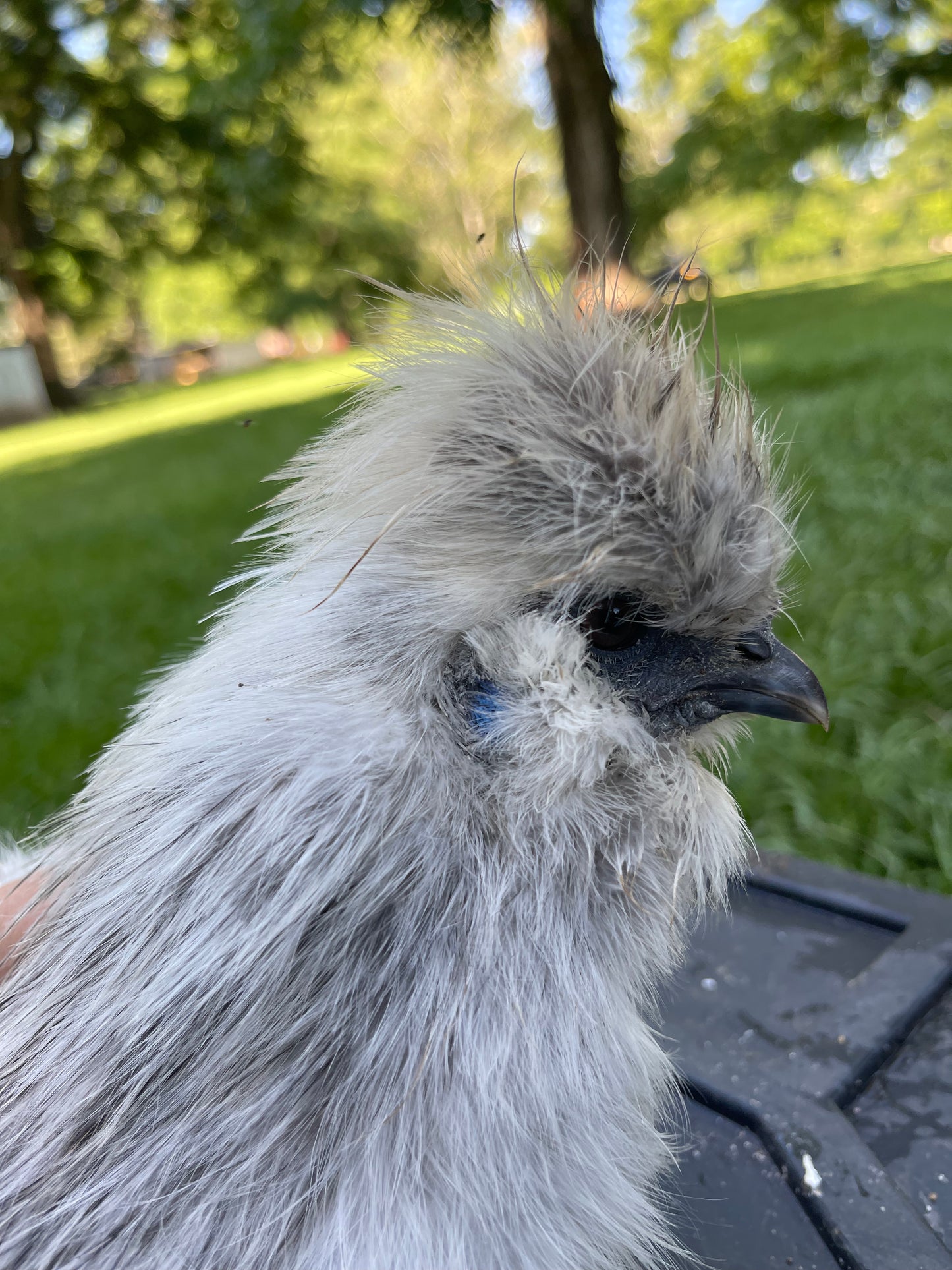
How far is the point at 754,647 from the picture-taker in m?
1.29

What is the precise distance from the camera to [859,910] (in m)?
1.99

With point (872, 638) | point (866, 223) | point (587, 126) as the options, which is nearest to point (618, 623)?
point (872, 638)

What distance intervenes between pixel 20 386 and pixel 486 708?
89.5ft

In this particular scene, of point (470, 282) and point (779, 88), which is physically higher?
point (779, 88)

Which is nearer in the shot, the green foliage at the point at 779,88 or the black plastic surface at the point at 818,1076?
the black plastic surface at the point at 818,1076

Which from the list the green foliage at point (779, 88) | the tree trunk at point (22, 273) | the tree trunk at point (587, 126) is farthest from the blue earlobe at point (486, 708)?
the tree trunk at point (22, 273)

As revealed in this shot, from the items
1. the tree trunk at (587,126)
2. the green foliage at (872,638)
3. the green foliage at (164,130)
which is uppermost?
the green foliage at (164,130)

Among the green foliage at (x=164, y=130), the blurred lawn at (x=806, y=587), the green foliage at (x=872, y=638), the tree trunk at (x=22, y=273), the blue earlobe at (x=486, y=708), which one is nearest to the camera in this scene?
the blue earlobe at (x=486, y=708)

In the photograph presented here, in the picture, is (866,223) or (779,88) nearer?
(779,88)

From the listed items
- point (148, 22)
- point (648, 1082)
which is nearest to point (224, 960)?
point (648, 1082)

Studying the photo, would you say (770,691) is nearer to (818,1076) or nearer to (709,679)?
(709,679)

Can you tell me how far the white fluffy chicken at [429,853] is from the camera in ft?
3.35

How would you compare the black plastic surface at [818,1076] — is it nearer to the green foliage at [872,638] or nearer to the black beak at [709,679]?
the green foliage at [872,638]

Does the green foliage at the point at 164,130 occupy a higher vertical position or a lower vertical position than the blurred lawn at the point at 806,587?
higher
